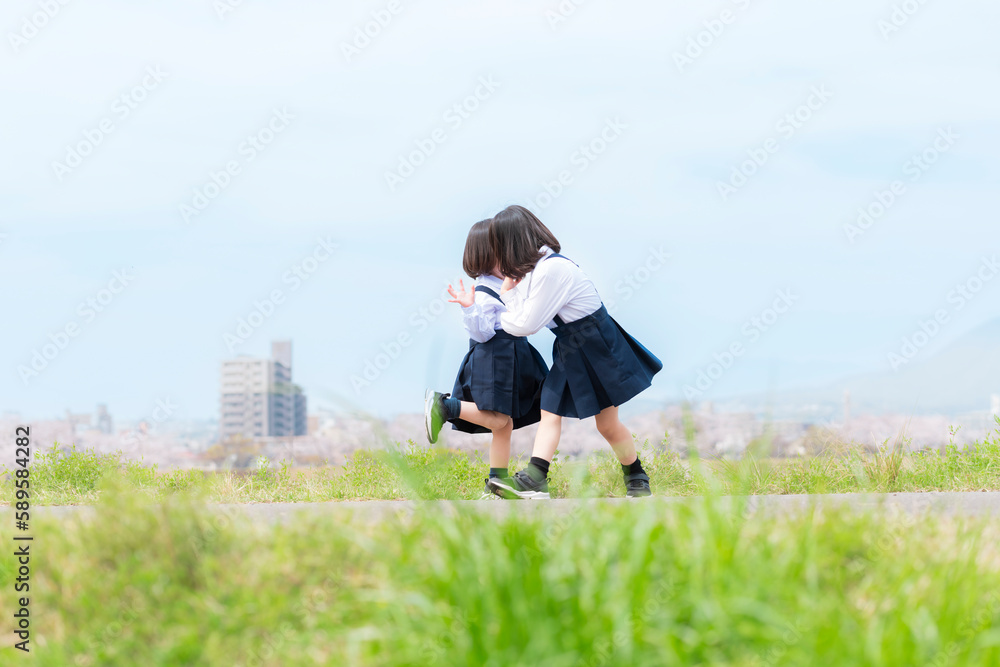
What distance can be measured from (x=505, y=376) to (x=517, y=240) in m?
1.05

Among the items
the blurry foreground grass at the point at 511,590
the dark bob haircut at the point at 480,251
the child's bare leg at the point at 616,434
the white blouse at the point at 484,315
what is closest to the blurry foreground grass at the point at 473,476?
the child's bare leg at the point at 616,434

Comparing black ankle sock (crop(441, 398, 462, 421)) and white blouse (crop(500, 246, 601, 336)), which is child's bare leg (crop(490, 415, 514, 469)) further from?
white blouse (crop(500, 246, 601, 336))

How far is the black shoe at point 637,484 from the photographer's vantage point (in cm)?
576

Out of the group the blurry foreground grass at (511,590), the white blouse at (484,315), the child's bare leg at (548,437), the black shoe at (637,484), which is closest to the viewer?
the blurry foreground grass at (511,590)

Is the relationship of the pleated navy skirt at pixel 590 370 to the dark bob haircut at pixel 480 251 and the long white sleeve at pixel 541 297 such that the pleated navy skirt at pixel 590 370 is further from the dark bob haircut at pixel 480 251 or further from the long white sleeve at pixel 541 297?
the dark bob haircut at pixel 480 251

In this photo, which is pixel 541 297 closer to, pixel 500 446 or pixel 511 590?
pixel 500 446

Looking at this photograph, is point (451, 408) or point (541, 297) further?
point (451, 408)

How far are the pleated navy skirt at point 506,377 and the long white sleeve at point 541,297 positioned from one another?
462mm

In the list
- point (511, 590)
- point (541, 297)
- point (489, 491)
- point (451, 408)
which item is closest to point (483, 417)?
point (451, 408)

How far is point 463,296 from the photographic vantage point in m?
5.89

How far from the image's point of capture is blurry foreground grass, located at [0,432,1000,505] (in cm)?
569

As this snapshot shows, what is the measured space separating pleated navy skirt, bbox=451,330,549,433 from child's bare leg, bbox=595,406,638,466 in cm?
61

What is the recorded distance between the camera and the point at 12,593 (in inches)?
115

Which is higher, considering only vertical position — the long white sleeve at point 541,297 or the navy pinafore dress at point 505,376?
the long white sleeve at point 541,297
